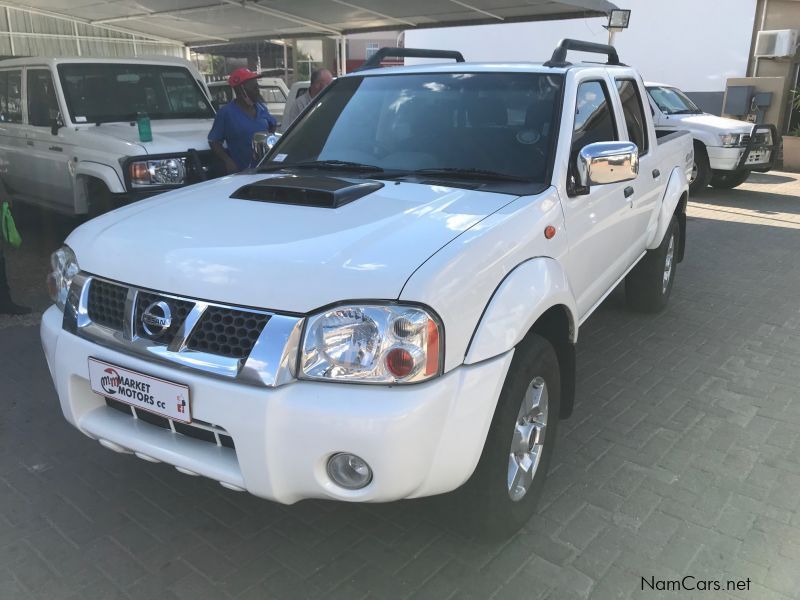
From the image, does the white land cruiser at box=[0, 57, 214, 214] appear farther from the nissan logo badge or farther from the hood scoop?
the nissan logo badge

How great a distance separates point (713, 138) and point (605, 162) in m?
9.51

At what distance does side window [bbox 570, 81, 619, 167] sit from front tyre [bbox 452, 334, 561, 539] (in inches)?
41.5

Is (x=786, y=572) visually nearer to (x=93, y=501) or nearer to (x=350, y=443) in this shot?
(x=350, y=443)

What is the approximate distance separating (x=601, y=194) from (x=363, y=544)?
2081 millimetres

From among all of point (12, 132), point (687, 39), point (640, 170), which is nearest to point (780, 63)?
point (687, 39)

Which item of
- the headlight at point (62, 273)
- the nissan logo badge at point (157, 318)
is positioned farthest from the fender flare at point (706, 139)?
the nissan logo badge at point (157, 318)

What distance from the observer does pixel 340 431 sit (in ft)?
A: 6.55

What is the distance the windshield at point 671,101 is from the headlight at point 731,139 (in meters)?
0.98

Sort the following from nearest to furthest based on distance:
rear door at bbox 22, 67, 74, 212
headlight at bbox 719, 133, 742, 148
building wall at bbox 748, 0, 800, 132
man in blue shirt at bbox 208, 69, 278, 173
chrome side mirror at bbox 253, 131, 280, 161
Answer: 1. chrome side mirror at bbox 253, 131, 280, 161
2. man in blue shirt at bbox 208, 69, 278, 173
3. rear door at bbox 22, 67, 74, 212
4. headlight at bbox 719, 133, 742, 148
5. building wall at bbox 748, 0, 800, 132

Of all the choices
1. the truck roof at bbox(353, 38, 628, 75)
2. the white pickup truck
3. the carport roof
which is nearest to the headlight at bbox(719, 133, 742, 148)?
the carport roof

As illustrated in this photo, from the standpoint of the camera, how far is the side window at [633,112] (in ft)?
13.7

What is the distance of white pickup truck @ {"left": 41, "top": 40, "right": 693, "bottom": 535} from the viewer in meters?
2.05

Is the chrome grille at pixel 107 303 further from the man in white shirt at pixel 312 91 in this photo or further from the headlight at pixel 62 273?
the man in white shirt at pixel 312 91

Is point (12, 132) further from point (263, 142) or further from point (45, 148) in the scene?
point (263, 142)
